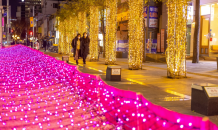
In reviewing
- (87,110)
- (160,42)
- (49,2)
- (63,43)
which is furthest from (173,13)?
(49,2)

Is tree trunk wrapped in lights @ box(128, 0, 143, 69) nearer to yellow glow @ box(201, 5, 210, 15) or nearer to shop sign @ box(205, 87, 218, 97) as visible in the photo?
shop sign @ box(205, 87, 218, 97)

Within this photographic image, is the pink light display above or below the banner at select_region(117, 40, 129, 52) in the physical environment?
below

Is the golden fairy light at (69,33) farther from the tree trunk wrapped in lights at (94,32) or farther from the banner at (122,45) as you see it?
the tree trunk wrapped in lights at (94,32)

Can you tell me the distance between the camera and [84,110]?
264 inches

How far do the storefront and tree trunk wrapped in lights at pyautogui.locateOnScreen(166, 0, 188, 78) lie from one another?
13.7 metres

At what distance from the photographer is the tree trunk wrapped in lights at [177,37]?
12008 mm

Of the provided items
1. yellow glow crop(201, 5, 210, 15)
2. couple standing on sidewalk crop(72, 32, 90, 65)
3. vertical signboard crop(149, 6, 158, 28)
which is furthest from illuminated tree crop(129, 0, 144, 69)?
vertical signboard crop(149, 6, 158, 28)

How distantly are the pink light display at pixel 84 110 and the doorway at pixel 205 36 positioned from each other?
1892cm

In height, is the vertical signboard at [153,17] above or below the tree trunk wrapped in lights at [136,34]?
above

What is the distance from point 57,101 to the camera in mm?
7695

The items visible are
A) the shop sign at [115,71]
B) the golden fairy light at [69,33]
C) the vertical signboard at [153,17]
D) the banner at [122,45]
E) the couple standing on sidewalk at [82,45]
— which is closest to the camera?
the shop sign at [115,71]

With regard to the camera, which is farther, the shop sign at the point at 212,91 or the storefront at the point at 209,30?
the storefront at the point at 209,30

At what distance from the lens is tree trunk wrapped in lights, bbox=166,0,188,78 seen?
12.0 meters

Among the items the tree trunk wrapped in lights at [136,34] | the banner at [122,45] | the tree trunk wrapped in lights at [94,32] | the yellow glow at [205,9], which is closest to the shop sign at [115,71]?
the tree trunk wrapped in lights at [136,34]
